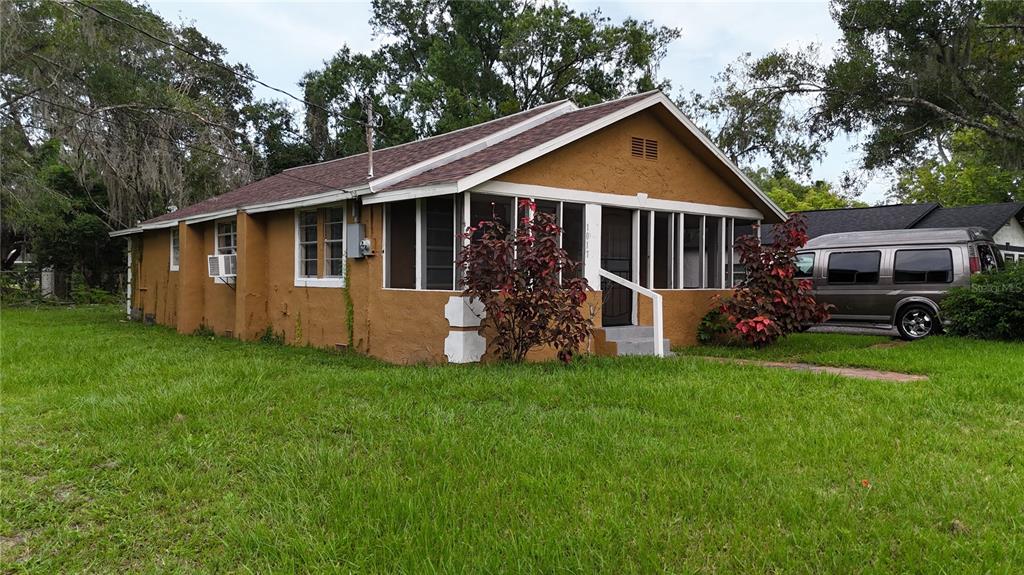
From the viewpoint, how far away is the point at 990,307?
10.5m

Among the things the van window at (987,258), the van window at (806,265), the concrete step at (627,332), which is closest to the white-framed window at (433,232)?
the concrete step at (627,332)

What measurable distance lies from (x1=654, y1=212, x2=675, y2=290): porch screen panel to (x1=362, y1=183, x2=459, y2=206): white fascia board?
4555mm

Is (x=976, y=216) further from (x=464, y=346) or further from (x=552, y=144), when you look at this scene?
(x=464, y=346)

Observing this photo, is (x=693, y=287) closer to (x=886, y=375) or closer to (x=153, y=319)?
(x=886, y=375)

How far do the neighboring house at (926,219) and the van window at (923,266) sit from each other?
7.93m

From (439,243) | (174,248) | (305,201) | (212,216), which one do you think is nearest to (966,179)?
(439,243)

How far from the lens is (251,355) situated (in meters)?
10.1

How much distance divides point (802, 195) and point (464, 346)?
44.7 metres

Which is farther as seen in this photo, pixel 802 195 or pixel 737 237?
pixel 802 195

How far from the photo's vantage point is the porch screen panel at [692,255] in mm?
11938

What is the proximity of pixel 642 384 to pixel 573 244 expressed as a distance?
3.97m

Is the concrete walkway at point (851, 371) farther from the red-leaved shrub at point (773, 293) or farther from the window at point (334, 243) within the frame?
the window at point (334, 243)

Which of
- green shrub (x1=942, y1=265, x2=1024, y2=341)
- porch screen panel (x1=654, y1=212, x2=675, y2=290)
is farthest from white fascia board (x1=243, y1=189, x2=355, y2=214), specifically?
green shrub (x1=942, y1=265, x2=1024, y2=341)

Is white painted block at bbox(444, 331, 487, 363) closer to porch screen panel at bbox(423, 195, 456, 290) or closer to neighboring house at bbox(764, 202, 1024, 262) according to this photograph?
porch screen panel at bbox(423, 195, 456, 290)
